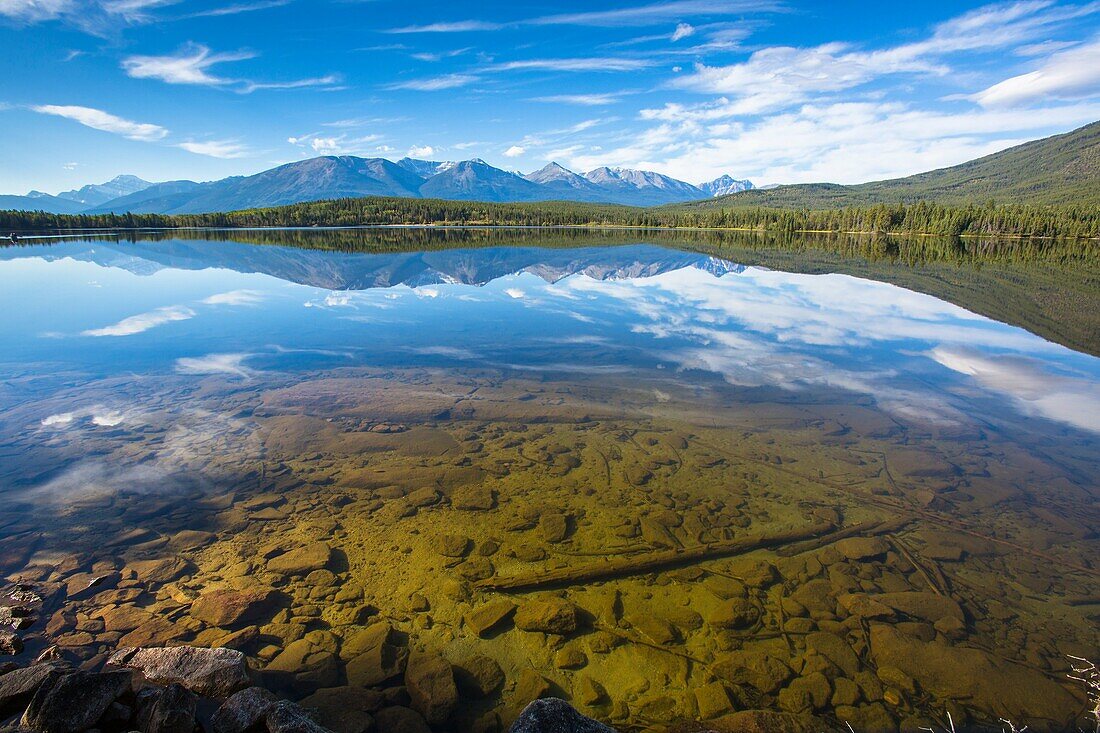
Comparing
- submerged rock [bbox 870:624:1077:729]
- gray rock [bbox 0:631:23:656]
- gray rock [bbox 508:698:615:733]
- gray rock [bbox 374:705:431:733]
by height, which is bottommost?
submerged rock [bbox 870:624:1077:729]

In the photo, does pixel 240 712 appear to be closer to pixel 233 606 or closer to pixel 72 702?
pixel 72 702

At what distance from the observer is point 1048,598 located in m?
7.89

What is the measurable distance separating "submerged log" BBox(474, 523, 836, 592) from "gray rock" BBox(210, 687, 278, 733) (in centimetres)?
354

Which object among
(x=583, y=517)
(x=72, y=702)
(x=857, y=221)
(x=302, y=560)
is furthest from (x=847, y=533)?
(x=857, y=221)

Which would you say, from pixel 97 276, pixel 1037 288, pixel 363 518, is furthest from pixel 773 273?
pixel 97 276

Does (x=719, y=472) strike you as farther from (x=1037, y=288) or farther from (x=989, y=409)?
(x=1037, y=288)

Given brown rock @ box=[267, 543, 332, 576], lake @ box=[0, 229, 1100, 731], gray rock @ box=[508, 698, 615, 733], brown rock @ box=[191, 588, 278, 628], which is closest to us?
gray rock @ box=[508, 698, 615, 733]

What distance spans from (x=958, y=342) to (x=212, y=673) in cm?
3105

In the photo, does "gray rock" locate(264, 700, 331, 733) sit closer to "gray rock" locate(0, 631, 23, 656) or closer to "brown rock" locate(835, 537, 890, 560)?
"gray rock" locate(0, 631, 23, 656)

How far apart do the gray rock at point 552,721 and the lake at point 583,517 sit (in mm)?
1394

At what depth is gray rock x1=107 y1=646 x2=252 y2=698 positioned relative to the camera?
5797mm

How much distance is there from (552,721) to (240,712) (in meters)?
3.33

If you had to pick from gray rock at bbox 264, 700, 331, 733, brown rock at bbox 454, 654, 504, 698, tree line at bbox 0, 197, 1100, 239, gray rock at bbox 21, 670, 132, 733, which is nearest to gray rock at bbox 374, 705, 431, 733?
brown rock at bbox 454, 654, 504, 698

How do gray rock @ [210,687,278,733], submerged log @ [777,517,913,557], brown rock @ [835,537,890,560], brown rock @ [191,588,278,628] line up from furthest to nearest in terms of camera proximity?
submerged log @ [777,517,913,557]
brown rock @ [835,537,890,560]
brown rock @ [191,588,278,628]
gray rock @ [210,687,278,733]
